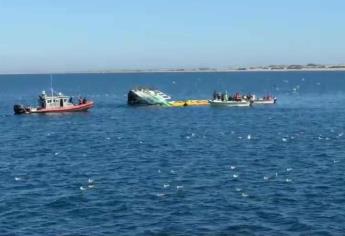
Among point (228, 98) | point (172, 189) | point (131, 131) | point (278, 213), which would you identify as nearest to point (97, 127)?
point (131, 131)

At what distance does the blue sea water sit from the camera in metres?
30.5

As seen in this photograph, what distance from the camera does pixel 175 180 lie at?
40.3 m

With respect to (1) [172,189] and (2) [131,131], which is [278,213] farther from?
(2) [131,131]

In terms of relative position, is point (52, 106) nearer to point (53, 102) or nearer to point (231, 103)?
point (53, 102)

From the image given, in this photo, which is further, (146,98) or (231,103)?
(146,98)

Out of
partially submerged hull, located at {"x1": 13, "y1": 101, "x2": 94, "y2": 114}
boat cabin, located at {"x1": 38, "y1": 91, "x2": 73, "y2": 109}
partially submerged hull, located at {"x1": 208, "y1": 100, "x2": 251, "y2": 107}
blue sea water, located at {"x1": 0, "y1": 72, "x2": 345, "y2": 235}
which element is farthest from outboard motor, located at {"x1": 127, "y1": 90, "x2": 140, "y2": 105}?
blue sea water, located at {"x1": 0, "y1": 72, "x2": 345, "y2": 235}

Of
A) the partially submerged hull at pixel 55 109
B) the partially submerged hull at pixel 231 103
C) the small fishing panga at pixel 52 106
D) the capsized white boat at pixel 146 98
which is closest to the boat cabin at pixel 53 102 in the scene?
the small fishing panga at pixel 52 106

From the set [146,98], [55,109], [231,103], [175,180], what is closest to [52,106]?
[55,109]

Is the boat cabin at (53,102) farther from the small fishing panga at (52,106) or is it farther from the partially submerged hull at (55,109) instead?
the partially submerged hull at (55,109)

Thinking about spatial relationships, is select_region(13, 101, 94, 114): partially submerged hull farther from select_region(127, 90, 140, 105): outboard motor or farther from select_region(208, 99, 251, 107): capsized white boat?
select_region(208, 99, 251, 107): capsized white boat

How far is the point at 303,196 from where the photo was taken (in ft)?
116

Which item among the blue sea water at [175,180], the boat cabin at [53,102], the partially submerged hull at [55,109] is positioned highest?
the boat cabin at [53,102]

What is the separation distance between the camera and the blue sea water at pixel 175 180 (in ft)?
100

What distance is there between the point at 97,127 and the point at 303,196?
4648 cm
